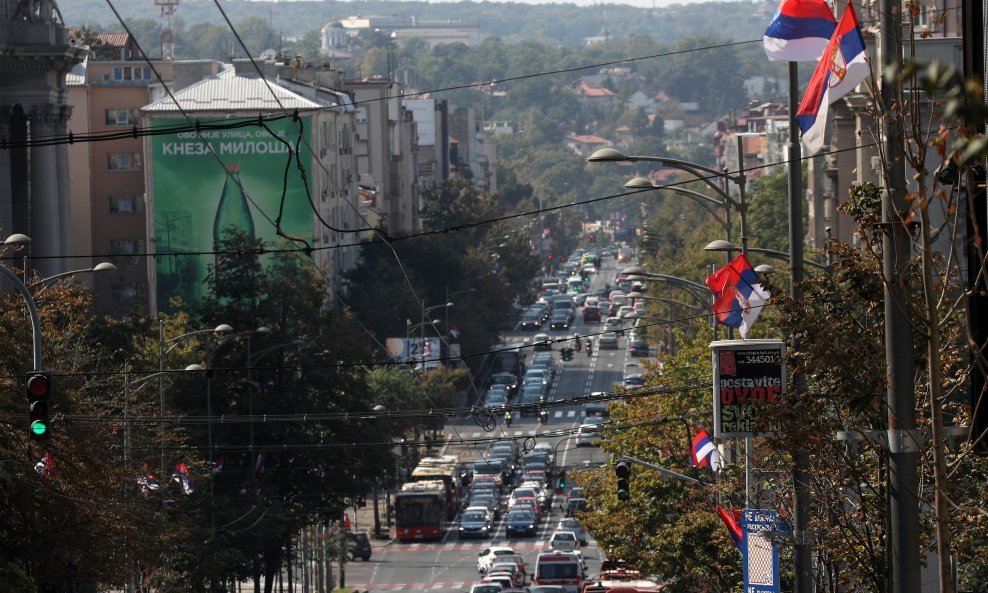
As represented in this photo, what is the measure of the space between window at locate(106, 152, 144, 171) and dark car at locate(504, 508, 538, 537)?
122 feet

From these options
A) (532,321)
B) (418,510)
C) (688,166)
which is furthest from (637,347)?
(688,166)

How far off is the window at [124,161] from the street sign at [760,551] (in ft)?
285

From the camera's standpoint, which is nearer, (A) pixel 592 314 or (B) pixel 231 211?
(B) pixel 231 211

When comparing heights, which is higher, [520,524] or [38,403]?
[38,403]

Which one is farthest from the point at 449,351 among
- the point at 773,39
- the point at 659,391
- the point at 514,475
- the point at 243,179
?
the point at 773,39

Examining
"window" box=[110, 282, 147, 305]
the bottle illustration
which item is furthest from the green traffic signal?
"window" box=[110, 282, 147, 305]

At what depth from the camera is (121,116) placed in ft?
370

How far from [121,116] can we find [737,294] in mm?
85087

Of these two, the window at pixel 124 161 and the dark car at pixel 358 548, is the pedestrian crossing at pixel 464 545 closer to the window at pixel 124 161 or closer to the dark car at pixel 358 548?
the dark car at pixel 358 548

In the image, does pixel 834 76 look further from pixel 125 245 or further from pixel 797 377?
pixel 125 245

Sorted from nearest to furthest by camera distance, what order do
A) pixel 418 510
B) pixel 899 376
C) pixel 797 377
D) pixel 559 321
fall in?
pixel 899 376
pixel 797 377
pixel 418 510
pixel 559 321

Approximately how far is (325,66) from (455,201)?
23.3 metres

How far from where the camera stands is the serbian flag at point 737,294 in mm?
31984

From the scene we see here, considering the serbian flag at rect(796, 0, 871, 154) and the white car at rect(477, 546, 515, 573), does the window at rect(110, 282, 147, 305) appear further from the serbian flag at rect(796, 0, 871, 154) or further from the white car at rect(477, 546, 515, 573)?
the serbian flag at rect(796, 0, 871, 154)
